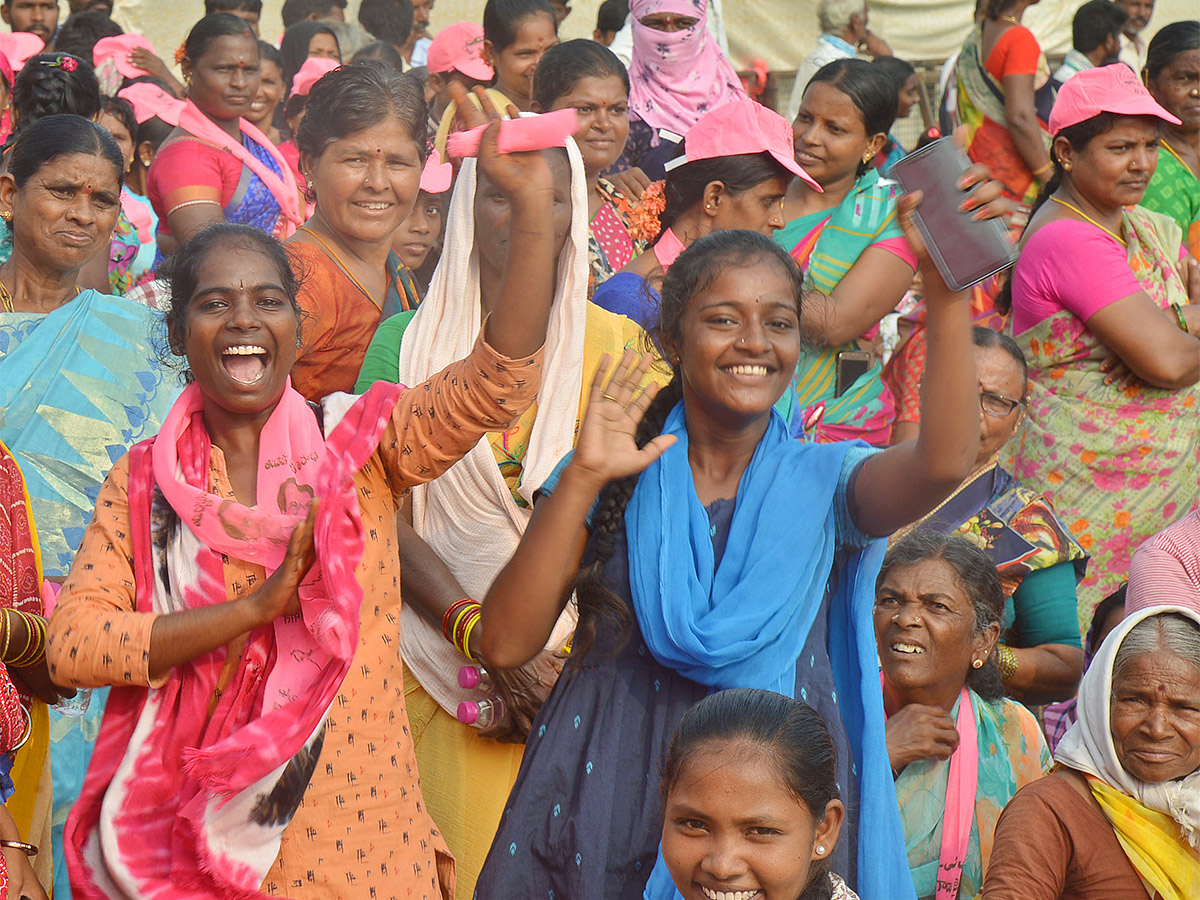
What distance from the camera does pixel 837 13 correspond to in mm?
Result: 8953

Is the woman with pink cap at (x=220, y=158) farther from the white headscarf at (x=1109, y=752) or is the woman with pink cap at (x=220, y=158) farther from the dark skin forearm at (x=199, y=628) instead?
the white headscarf at (x=1109, y=752)

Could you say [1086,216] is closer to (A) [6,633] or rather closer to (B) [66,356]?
(B) [66,356]

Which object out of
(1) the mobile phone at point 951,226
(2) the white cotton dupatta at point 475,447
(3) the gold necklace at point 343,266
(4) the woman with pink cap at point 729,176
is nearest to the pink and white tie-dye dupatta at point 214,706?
(2) the white cotton dupatta at point 475,447

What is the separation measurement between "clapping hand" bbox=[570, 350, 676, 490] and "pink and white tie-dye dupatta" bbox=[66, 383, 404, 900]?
43 cm

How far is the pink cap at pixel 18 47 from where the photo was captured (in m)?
6.74

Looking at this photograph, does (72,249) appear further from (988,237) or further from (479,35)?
(479,35)

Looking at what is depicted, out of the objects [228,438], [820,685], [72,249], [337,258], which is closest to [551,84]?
[337,258]

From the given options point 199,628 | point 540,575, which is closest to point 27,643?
point 199,628

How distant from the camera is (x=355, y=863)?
2639 mm

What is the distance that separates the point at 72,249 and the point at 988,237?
2.76 m

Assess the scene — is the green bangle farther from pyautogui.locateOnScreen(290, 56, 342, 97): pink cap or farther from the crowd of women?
pyautogui.locateOnScreen(290, 56, 342, 97): pink cap

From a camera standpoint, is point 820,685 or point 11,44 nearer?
point 820,685

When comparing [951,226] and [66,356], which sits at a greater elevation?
[951,226]

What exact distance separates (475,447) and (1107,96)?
2768mm
